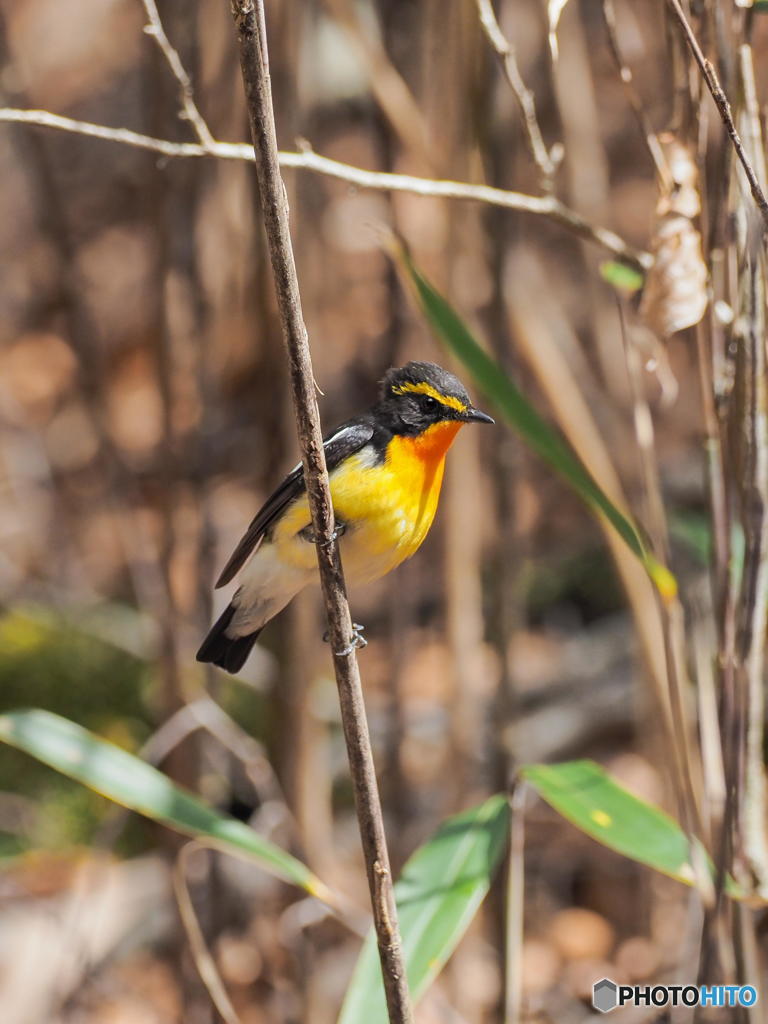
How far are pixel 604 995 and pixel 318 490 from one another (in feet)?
6.65

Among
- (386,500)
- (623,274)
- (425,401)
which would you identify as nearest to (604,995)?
(386,500)

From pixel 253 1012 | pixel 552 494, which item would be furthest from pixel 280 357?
pixel 552 494

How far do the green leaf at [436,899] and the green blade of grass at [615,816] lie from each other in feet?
0.39

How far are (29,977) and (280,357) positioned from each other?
245cm

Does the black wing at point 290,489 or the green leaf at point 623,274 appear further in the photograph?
the black wing at point 290,489

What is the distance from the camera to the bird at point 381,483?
2102mm

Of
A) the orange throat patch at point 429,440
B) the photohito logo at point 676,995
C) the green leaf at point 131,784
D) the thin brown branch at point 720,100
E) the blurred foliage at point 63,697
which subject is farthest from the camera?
the blurred foliage at point 63,697

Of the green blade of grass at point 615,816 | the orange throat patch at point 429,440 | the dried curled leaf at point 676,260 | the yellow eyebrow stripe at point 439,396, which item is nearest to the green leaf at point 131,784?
the green blade of grass at point 615,816

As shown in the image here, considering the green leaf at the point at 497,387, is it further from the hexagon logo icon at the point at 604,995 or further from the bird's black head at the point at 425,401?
the hexagon logo icon at the point at 604,995

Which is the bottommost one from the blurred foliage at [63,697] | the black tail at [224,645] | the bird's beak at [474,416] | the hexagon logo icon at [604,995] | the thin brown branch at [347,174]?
the hexagon logo icon at [604,995]

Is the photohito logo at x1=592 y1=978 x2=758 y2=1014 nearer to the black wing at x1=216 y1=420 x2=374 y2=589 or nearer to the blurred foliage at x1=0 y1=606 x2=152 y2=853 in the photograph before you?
the black wing at x1=216 y1=420 x2=374 y2=589

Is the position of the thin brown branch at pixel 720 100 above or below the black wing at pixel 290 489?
above

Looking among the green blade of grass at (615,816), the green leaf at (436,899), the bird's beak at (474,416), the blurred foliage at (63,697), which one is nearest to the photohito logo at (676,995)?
the green blade of grass at (615,816)

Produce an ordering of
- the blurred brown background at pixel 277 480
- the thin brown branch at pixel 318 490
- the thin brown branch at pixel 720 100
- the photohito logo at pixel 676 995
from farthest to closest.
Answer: the blurred brown background at pixel 277 480 → the photohito logo at pixel 676 995 → the thin brown branch at pixel 720 100 → the thin brown branch at pixel 318 490
